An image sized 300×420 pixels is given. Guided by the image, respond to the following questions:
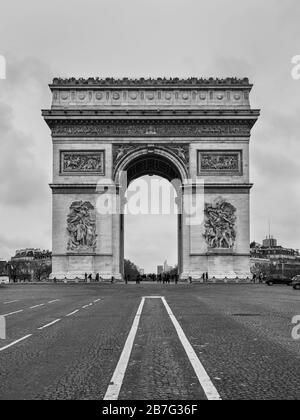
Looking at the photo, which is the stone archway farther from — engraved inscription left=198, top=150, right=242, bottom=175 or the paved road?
the paved road

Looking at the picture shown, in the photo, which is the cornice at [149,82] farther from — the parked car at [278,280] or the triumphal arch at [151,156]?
the parked car at [278,280]

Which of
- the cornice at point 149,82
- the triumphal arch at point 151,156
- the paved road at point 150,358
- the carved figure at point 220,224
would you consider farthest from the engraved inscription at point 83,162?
the paved road at point 150,358

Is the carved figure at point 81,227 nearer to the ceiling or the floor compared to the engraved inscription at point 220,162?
nearer to the floor

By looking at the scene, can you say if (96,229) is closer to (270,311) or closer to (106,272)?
(106,272)

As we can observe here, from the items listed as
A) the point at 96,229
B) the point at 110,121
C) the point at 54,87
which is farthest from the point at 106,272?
the point at 54,87

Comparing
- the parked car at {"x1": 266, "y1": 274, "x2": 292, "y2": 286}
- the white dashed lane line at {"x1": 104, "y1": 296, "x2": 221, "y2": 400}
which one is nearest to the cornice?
the parked car at {"x1": 266, "y1": 274, "x2": 292, "y2": 286}

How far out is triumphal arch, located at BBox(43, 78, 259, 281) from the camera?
55219mm

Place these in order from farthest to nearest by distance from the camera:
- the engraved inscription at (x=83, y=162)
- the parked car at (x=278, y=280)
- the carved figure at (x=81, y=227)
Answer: the parked car at (x=278, y=280) < the engraved inscription at (x=83, y=162) < the carved figure at (x=81, y=227)

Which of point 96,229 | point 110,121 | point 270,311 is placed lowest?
point 270,311

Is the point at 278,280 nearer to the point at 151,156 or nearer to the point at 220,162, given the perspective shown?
the point at 220,162

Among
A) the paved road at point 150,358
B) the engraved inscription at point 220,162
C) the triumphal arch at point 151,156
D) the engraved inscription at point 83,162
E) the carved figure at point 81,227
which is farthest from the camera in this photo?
the engraved inscription at point 220,162

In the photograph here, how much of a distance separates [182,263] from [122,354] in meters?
47.4

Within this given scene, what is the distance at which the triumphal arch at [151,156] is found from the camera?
55.2 m
